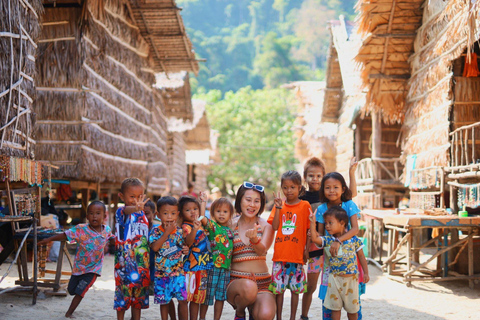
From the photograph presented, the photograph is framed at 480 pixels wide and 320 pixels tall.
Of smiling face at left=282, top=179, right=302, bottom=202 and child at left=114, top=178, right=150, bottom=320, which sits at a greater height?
smiling face at left=282, top=179, right=302, bottom=202

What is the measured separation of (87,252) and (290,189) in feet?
7.36

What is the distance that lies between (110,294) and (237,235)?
3093mm

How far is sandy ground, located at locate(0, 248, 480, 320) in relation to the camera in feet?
17.5

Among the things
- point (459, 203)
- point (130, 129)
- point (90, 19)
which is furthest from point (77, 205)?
point (459, 203)

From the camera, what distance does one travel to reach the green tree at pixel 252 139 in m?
36.6

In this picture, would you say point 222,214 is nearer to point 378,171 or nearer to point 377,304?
point 377,304

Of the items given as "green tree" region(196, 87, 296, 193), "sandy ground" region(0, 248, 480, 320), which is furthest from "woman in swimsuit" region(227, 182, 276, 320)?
"green tree" region(196, 87, 296, 193)

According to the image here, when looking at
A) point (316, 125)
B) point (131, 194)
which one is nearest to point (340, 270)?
point (131, 194)

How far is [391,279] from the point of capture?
327 inches

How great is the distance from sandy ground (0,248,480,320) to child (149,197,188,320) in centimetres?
117

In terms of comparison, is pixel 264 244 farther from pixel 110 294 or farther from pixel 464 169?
pixel 464 169

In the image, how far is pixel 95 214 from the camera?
16.9 feet

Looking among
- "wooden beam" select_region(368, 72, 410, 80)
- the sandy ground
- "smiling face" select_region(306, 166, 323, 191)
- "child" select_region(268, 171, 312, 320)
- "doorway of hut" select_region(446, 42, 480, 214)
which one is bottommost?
the sandy ground

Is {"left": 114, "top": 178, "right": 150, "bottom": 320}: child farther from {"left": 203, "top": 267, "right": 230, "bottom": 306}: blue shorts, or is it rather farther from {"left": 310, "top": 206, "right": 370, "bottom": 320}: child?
{"left": 310, "top": 206, "right": 370, "bottom": 320}: child
